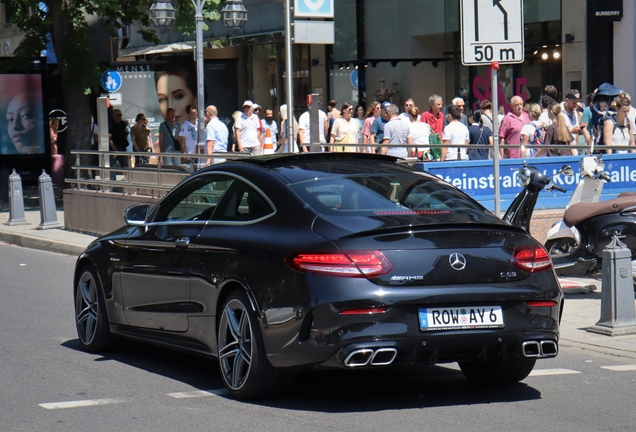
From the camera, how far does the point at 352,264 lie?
6.11 m

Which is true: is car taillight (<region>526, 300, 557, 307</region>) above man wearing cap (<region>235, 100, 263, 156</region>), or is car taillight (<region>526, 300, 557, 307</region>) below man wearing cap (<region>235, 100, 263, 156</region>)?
below

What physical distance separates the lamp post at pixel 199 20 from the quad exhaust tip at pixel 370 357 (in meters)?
13.1

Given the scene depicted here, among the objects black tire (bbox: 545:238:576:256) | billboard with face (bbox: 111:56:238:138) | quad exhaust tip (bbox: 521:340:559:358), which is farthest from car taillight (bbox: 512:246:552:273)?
billboard with face (bbox: 111:56:238:138)

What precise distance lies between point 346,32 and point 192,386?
25.4 m

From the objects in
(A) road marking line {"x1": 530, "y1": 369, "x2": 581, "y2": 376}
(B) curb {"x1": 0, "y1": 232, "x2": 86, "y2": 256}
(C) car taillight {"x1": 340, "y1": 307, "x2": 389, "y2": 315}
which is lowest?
(B) curb {"x1": 0, "y1": 232, "x2": 86, "y2": 256}

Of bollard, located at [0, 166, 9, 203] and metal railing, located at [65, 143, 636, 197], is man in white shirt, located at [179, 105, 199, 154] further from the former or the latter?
bollard, located at [0, 166, 9, 203]

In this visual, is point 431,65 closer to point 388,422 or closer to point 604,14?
point 604,14

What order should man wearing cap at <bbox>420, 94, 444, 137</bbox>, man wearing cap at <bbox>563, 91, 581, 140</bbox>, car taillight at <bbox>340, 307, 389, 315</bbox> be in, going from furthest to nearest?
man wearing cap at <bbox>420, 94, 444, 137</bbox> < man wearing cap at <bbox>563, 91, 581, 140</bbox> < car taillight at <bbox>340, 307, 389, 315</bbox>

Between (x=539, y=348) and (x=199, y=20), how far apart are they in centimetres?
1470

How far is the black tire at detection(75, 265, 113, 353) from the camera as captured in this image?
8422 mm

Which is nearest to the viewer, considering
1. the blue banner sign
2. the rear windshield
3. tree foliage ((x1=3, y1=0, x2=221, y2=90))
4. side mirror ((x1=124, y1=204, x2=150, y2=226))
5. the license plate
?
the license plate

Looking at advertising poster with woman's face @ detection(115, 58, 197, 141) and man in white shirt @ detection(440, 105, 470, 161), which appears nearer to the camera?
man in white shirt @ detection(440, 105, 470, 161)

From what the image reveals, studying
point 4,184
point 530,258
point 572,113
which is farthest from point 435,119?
point 530,258

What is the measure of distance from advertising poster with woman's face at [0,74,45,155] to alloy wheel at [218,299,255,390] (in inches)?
833
